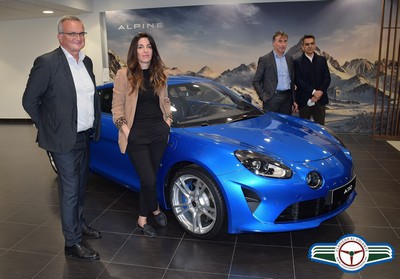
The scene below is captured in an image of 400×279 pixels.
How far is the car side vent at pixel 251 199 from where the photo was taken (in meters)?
2.51

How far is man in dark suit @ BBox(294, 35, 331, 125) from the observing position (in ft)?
15.4

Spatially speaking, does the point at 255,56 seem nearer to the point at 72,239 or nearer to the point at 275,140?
the point at 275,140

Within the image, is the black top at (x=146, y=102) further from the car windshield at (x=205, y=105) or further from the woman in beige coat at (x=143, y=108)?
the car windshield at (x=205, y=105)

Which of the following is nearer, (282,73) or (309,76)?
(282,73)

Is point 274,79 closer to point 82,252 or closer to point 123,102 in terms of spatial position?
point 123,102

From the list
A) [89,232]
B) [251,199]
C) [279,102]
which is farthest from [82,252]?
[279,102]

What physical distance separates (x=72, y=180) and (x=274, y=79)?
2.84m

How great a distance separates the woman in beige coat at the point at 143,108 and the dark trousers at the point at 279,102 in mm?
2044

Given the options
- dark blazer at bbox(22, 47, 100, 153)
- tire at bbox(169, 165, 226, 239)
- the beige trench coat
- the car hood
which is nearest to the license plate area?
the car hood

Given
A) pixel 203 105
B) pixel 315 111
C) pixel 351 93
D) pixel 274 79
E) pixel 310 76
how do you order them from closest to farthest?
1. pixel 203 105
2. pixel 274 79
3. pixel 310 76
4. pixel 315 111
5. pixel 351 93

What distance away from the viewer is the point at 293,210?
2561 millimetres

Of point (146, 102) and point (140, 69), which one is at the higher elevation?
point (140, 69)

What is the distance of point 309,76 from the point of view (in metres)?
4.72

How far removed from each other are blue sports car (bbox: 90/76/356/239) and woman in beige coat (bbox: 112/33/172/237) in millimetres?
175
